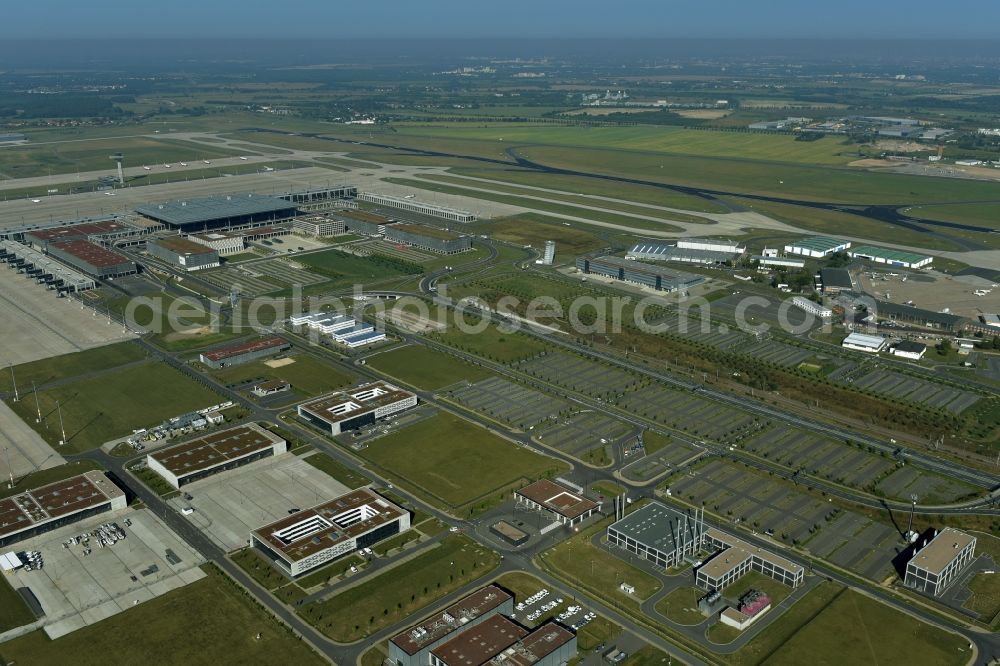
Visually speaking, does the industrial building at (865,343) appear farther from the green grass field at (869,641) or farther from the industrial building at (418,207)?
the industrial building at (418,207)

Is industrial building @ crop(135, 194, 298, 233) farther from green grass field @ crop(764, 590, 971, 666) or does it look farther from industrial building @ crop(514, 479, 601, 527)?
green grass field @ crop(764, 590, 971, 666)

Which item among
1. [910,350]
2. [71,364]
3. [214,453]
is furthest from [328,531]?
[910,350]

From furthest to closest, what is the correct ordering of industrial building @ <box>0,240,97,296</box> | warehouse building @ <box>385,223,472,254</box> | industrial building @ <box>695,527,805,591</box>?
warehouse building @ <box>385,223,472,254</box> < industrial building @ <box>0,240,97,296</box> < industrial building @ <box>695,527,805,591</box>

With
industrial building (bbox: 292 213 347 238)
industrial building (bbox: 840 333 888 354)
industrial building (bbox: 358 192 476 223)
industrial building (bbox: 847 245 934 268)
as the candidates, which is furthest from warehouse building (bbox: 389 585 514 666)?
industrial building (bbox: 358 192 476 223)

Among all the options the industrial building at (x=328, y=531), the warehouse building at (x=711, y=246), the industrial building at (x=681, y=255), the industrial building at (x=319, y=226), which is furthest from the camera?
the industrial building at (x=319, y=226)

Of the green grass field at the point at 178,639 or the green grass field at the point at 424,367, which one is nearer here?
the green grass field at the point at 178,639

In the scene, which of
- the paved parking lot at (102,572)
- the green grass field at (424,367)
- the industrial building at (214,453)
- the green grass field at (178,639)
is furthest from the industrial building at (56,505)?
the green grass field at (424,367)
